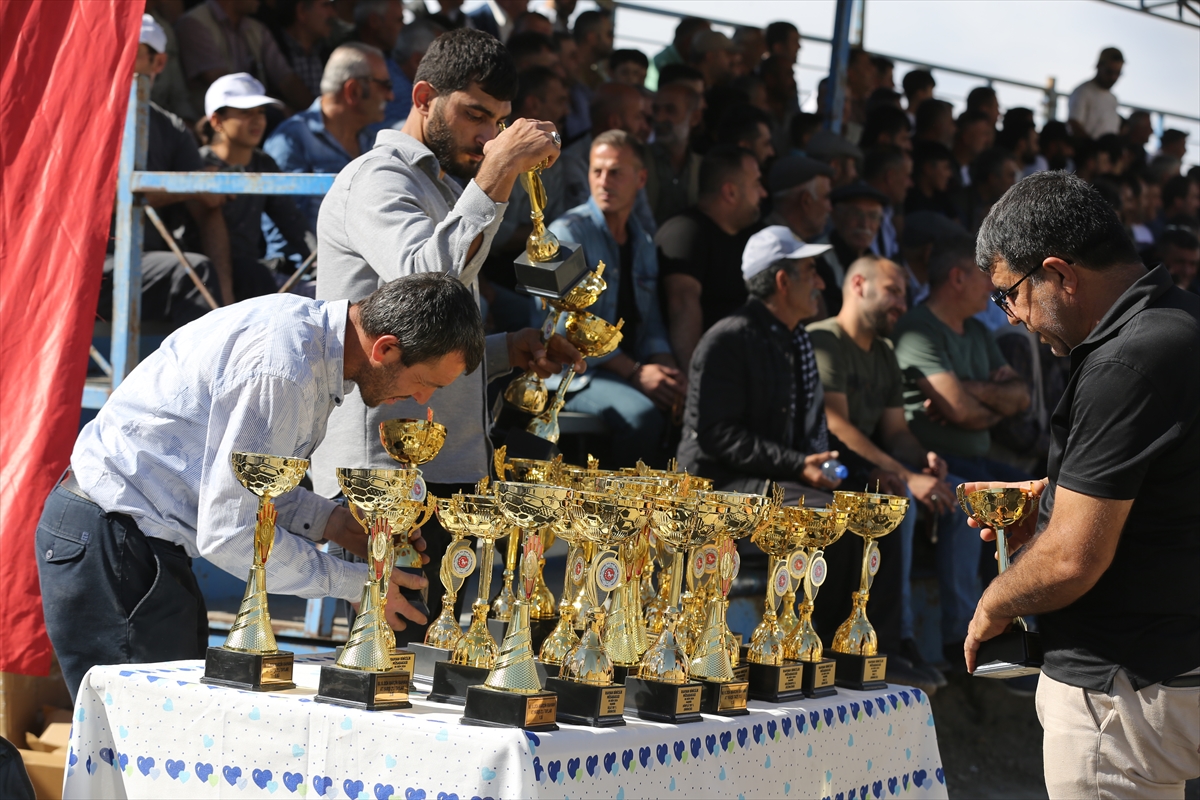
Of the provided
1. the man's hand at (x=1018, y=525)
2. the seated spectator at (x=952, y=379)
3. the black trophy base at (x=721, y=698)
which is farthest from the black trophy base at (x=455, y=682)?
the seated spectator at (x=952, y=379)

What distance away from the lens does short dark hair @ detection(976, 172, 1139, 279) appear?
8.14 feet

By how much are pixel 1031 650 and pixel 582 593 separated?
928 millimetres

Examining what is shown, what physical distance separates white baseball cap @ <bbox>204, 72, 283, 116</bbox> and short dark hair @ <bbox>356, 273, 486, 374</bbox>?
9.79 feet

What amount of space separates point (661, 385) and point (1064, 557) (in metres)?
3.11

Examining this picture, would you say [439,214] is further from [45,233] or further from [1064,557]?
[1064,557]

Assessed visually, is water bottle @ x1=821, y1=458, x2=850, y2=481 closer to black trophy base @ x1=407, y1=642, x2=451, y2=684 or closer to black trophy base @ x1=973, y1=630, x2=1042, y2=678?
black trophy base @ x1=973, y1=630, x2=1042, y2=678

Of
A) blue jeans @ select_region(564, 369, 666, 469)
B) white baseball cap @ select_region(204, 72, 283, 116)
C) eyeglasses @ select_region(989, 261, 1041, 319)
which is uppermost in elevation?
white baseball cap @ select_region(204, 72, 283, 116)

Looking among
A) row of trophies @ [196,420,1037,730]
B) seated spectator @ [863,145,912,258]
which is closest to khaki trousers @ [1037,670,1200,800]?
row of trophies @ [196,420,1037,730]

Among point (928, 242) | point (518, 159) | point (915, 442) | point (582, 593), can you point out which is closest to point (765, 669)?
point (582, 593)

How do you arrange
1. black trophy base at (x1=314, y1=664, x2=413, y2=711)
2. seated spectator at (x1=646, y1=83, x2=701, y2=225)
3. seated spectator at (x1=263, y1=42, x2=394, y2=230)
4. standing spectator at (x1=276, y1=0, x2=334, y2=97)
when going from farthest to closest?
seated spectator at (x1=646, y1=83, x2=701, y2=225), standing spectator at (x1=276, y1=0, x2=334, y2=97), seated spectator at (x1=263, y1=42, x2=394, y2=230), black trophy base at (x1=314, y1=664, x2=413, y2=711)

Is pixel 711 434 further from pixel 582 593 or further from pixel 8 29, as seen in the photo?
pixel 8 29

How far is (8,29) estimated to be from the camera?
3797mm

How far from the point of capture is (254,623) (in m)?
2.40

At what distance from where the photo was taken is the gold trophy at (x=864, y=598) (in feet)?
9.69
